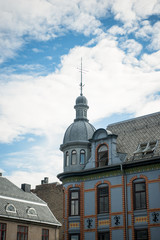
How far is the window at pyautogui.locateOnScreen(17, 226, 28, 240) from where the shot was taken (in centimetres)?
4500

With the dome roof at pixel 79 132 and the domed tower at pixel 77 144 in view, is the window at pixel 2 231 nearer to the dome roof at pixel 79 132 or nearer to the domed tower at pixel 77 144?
the domed tower at pixel 77 144

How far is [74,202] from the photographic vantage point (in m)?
34.7

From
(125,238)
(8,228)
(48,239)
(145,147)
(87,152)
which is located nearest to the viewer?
(125,238)

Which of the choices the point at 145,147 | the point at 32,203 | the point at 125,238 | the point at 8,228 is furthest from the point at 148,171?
the point at 32,203

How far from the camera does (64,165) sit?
121 feet

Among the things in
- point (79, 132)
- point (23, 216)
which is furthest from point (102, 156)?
point (23, 216)

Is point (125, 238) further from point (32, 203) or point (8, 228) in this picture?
point (32, 203)

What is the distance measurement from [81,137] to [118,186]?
660cm

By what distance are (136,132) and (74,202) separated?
840cm

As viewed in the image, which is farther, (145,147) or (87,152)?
(87,152)

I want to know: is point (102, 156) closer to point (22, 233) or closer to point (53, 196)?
point (22, 233)

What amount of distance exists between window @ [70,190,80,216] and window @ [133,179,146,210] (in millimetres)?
5555

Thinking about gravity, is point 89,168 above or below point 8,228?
above

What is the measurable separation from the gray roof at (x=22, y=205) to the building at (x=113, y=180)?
12.3 meters
